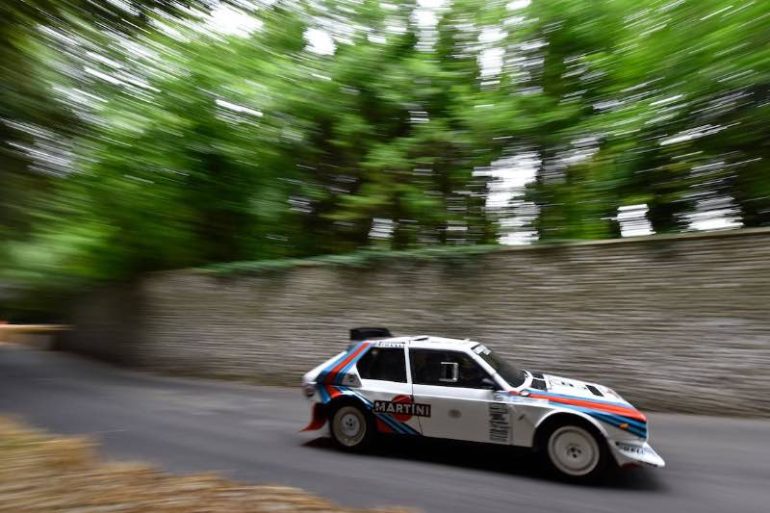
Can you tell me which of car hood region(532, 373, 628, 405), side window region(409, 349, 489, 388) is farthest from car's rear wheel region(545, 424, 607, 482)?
side window region(409, 349, 489, 388)

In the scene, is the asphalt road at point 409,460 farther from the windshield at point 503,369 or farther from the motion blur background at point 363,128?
the motion blur background at point 363,128

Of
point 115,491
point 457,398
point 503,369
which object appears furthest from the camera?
point 503,369

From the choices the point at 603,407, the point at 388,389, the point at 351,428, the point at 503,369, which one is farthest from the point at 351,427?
the point at 603,407

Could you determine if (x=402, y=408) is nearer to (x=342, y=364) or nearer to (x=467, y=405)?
(x=467, y=405)

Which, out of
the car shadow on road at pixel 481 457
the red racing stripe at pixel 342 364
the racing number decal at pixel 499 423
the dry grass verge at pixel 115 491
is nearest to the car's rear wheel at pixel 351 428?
the car shadow on road at pixel 481 457

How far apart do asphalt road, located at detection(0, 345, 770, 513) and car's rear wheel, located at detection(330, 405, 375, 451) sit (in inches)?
7.0

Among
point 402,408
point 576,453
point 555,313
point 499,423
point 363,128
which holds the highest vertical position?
point 363,128

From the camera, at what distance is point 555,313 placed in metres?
9.95

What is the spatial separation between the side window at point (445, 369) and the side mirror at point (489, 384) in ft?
0.15

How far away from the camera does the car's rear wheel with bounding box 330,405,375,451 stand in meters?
6.84

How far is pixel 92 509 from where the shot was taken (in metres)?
4.09

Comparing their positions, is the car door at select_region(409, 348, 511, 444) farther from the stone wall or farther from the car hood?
the stone wall

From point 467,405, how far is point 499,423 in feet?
1.29

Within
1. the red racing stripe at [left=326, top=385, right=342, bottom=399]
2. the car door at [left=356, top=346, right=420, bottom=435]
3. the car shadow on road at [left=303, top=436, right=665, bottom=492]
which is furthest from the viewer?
the red racing stripe at [left=326, top=385, right=342, bottom=399]
